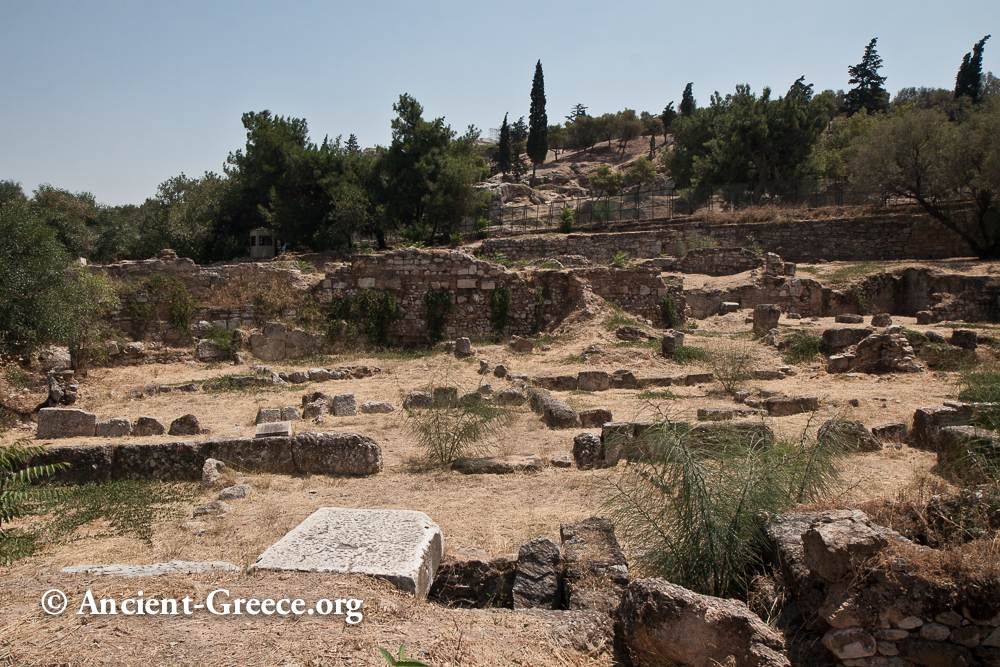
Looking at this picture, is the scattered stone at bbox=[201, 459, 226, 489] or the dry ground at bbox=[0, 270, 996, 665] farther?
the scattered stone at bbox=[201, 459, 226, 489]

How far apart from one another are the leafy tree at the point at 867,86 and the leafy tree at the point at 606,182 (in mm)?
24843

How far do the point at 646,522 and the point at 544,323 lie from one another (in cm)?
1374

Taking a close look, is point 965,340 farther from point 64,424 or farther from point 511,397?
point 64,424

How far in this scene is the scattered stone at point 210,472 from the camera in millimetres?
6646

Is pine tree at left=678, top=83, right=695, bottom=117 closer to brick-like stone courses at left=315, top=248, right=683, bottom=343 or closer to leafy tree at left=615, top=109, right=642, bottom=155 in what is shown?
leafy tree at left=615, top=109, right=642, bottom=155

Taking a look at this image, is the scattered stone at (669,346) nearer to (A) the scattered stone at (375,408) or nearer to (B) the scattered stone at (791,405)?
(B) the scattered stone at (791,405)

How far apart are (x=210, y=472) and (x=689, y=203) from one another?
31281 mm

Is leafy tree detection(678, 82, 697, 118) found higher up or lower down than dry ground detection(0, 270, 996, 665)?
higher up

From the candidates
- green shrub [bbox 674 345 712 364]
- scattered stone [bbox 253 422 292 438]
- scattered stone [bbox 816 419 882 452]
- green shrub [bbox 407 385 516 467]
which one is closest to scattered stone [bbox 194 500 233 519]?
scattered stone [bbox 253 422 292 438]

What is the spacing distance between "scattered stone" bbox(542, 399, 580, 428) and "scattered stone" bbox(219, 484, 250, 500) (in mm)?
4321

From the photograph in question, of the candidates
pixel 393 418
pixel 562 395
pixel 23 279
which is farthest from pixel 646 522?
pixel 23 279

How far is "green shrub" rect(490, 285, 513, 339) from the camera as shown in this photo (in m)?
17.4

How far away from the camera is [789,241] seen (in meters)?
28.0

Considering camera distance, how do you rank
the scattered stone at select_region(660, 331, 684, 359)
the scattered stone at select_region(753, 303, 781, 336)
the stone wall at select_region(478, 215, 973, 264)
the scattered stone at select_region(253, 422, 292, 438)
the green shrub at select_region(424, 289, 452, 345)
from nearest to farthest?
the scattered stone at select_region(253, 422, 292, 438) < the scattered stone at select_region(660, 331, 684, 359) < the scattered stone at select_region(753, 303, 781, 336) < the green shrub at select_region(424, 289, 452, 345) < the stone wall at select_region(478, 215, 973, 264)
